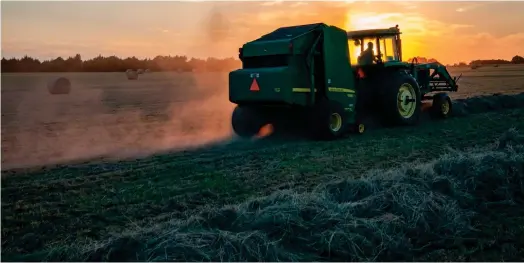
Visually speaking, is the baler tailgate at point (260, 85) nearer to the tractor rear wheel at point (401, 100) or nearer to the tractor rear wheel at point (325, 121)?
the tractor rear wheel at point (325, 121)

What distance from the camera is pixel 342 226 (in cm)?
525

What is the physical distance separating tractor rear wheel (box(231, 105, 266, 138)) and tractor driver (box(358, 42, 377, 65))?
3.20 metres

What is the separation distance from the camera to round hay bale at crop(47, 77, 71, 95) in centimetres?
2596

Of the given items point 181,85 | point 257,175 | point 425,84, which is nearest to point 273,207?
point 257,175

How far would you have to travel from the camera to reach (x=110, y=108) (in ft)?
72.4

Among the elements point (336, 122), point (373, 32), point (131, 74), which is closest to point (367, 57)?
point (373, 32)

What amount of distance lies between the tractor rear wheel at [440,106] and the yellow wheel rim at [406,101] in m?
2.00

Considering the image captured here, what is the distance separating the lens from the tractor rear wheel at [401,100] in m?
14.2

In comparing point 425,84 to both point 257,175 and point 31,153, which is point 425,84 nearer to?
point 257,175

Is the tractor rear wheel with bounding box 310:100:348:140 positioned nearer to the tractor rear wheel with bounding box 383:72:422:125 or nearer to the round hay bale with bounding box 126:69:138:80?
the tractor rear wheel with bounding box 383:72:422:125

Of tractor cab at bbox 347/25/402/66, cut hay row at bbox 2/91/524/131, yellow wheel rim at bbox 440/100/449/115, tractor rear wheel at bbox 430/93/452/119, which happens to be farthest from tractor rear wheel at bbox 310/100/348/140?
cut hay row at bbox 2/91/524/131

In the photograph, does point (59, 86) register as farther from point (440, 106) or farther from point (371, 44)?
point (440, 106)

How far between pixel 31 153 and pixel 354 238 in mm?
8429

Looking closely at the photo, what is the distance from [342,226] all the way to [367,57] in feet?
31.4
